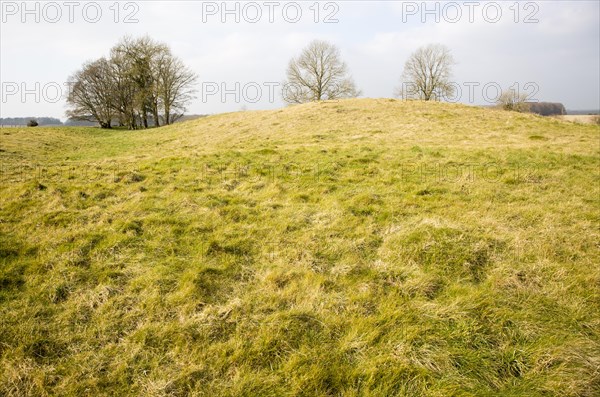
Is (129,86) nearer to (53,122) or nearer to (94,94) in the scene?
(94,94)

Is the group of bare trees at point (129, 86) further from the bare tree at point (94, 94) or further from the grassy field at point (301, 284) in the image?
the grassy field at point (301, 284)

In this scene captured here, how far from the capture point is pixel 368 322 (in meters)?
3.95

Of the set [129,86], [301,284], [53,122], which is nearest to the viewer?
[301,284]

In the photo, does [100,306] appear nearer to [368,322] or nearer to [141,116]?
[368,322]

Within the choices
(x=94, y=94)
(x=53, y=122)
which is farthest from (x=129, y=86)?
(x=53, y=122)

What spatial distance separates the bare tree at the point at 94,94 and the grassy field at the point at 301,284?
4732 centimetres

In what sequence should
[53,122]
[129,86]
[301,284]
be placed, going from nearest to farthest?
[301,284]
[129,86]
[53,122]

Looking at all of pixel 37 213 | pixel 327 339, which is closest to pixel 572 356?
pixel 327 339

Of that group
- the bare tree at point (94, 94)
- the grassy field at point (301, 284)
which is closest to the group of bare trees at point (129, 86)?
the bare tree at point (94, 94)

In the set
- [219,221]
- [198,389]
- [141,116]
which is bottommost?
[198,389]

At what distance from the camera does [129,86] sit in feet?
152

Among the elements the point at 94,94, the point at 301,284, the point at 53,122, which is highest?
the point at 53,122

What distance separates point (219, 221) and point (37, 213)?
4.36 metres

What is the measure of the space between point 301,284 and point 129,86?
2072 inches
